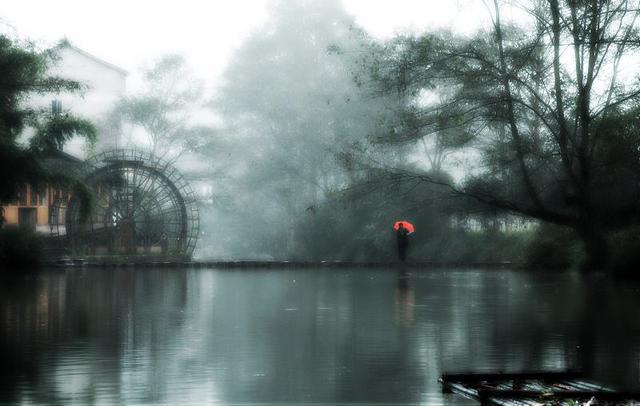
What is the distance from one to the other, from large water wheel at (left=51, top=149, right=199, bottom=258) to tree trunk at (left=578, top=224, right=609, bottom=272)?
75.7 ft

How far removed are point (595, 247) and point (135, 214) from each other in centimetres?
2634

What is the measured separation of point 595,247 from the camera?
3075 cm

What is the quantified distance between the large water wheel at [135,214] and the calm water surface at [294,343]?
95.1ft

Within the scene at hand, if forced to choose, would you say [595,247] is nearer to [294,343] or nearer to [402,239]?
[402,239]

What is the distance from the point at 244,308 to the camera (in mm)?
17797

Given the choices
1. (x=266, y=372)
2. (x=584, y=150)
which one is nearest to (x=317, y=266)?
(x=584, y=150)

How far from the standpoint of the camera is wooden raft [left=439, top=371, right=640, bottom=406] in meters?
7.04

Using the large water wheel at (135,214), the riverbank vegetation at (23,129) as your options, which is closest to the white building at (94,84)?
the large water wheel at (135,214)

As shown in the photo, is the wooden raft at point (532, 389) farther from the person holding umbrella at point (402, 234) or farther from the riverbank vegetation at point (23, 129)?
the person holding umbrella at point (402, 234)

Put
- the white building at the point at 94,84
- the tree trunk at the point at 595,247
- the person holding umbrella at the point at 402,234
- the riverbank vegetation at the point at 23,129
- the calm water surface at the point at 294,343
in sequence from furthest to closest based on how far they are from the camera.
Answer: the white building at the point at 94,84, the person holding umbrella at the point at 402,234, the riverbank vegetation at the point at 23,129, the tree trunk at the point at 595,247, the calm water surface at the point at 294,343

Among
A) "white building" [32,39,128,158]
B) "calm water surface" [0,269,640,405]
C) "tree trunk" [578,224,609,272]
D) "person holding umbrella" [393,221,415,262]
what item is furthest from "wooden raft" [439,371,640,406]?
"white building" [32,39,128,158]

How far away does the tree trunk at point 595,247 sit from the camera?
30562 millimetres

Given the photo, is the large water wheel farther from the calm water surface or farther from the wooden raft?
the wooden raft

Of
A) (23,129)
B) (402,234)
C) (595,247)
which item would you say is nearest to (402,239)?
(402,234)
